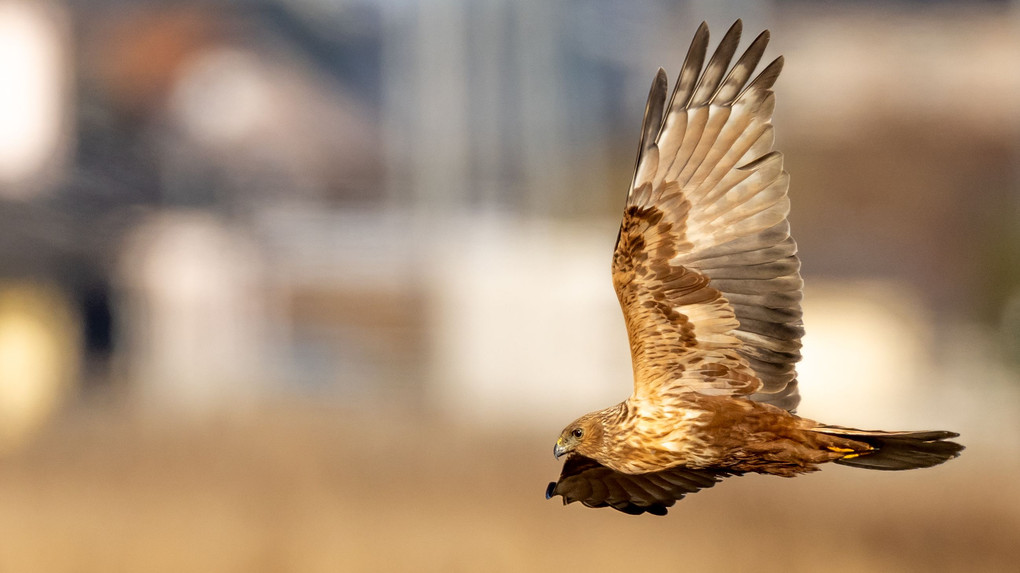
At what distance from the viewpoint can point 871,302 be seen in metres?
13.6

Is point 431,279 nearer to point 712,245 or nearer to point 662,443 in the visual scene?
point 712,245

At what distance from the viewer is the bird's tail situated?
3.65 feet

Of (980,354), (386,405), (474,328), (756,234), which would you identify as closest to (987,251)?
(980,354)

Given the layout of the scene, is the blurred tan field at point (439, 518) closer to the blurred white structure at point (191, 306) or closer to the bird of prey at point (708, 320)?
the bird of prey at point (708, 320)

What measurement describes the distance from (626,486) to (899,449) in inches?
12.3

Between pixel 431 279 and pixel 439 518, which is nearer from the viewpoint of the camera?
pixel 439 518

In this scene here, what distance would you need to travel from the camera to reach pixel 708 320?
1370 millimetres

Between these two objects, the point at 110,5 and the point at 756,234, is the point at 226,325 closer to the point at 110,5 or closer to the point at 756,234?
the point at 110,5

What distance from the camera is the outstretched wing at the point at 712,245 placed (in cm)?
132

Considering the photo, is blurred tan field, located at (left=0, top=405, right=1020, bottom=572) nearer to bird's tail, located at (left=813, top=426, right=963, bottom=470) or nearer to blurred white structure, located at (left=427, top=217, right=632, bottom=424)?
blurred white structure, located at (left=427, top=217, right=632, bottom=424)

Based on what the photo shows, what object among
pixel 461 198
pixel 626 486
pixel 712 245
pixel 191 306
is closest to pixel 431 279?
pixel 461 198

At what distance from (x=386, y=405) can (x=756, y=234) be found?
39.2 ft

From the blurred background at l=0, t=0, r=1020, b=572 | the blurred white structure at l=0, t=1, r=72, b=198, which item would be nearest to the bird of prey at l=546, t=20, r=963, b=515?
the blurred background at l=0, t=0, r=1020, b=572

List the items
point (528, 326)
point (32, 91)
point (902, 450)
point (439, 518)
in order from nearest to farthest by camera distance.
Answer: point (902, 450)
point (439, 518)
point (528, 326)
point (32, 91)
